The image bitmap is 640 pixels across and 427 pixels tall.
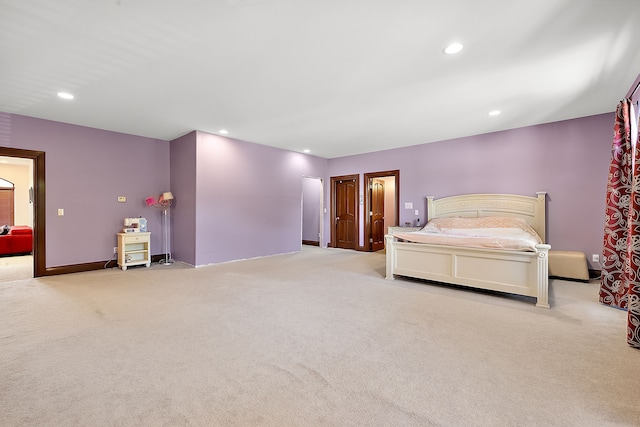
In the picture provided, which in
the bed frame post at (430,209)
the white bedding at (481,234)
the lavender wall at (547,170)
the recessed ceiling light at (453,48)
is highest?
the recessed ceiling light at (453,48)

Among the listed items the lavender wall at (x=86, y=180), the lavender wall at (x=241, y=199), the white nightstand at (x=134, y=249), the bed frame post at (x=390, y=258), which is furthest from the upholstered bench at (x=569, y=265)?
the lavender wall at (x=86, y=180)

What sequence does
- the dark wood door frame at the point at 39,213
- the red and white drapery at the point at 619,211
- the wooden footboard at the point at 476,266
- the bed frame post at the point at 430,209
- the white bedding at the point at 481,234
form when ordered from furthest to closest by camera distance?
the bed frame post at the point at 430,209, the dark wood door frame at the point at 39,213, the white bedding at the point at 481,234, the wooden footboard at the point at 476,266, the red and white drapery at the point at 619,211

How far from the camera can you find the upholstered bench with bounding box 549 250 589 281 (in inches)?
172

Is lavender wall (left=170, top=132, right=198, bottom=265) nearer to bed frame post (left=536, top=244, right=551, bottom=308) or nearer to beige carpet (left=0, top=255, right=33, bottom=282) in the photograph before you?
beige carpet (left=0, top=255, right=33, bottom=282)

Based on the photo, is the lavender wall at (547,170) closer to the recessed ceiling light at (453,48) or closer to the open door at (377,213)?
the open door at (377,213)

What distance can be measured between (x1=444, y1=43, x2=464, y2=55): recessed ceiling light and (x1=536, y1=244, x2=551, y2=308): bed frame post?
7.79 feet

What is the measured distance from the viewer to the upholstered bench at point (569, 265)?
14.3 ft

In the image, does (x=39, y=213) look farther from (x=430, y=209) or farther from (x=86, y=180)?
(x=430, y=209)

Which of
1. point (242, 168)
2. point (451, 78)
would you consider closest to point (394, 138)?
point (451, 78)

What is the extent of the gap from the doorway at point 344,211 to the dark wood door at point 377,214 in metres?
0.44

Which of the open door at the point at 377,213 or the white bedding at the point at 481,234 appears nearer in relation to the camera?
Answer: the white bedding at the point at 481,234

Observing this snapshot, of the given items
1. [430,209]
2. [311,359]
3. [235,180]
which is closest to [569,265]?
[430,209]

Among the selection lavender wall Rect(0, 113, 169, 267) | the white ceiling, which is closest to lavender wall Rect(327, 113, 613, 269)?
the white ceiling

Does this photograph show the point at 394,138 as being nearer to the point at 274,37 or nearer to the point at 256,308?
the point at 274,37
